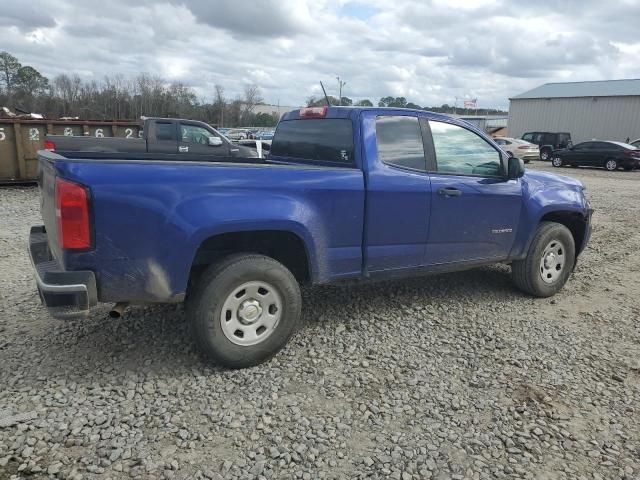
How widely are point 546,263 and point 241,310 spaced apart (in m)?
3.40

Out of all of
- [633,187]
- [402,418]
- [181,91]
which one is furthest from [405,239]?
[181,91]

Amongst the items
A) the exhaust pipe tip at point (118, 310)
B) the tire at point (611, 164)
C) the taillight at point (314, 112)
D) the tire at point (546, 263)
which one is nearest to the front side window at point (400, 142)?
the taillight at point (314, 112)

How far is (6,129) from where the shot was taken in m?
11.1

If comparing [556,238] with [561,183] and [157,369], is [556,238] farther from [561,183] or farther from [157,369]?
[157,369]

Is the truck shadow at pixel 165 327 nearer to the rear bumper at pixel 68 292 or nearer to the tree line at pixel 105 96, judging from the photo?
the rear bumper at pixel 68 292

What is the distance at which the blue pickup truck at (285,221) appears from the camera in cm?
301

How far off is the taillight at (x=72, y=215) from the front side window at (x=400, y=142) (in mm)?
2209

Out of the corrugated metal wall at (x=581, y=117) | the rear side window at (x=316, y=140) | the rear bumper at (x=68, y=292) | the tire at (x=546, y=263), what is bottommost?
the tire at (x=546, y=263)

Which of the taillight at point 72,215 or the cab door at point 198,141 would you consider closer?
the taillight at point 72,215

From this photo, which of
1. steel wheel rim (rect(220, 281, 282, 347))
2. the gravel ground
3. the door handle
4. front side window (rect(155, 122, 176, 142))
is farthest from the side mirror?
front side window (rect(155, 122, 176, 142))

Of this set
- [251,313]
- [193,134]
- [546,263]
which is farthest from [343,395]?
[193,134]

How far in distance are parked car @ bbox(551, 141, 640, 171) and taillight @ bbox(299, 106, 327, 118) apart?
74.6 feet

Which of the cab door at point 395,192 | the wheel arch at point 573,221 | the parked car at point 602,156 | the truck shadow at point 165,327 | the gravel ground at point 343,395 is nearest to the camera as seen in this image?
the gravel ground at point 343,395

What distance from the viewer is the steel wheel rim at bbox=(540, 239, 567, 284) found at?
207 inches
